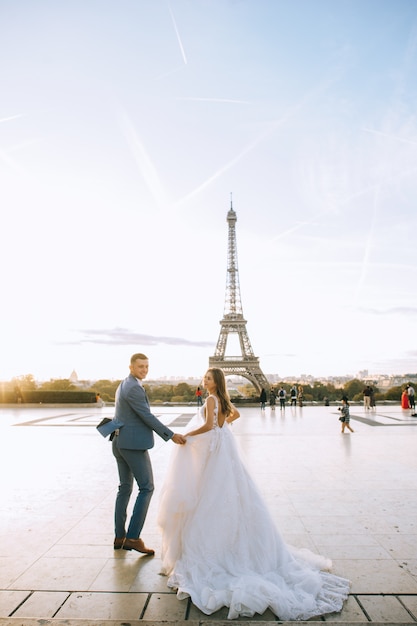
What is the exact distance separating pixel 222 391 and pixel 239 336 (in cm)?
4488

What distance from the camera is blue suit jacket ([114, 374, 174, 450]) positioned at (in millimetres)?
3949

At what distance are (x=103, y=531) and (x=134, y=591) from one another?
1411 millimetres

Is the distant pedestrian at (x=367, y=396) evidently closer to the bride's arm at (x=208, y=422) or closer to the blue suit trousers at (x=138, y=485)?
the blue suit trousers at (x=138, y=485)

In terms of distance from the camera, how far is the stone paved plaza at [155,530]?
2926 millimetres

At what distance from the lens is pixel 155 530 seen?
14.9 feet

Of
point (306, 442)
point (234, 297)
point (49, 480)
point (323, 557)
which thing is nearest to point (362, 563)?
point (323, 557)

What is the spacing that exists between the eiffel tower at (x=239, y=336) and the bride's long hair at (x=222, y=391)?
129 feet

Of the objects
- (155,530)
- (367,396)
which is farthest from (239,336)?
(155,530)

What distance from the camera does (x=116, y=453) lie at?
A: 13.4 ft

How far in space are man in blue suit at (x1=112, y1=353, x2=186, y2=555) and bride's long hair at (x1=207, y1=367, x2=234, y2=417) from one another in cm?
53

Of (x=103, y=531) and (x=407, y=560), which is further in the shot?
(x=103, y=531)

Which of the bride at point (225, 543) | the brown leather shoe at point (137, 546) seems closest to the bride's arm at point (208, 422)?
the bride at point (225, 543)

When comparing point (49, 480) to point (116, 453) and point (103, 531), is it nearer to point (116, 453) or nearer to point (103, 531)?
point (103, 531)

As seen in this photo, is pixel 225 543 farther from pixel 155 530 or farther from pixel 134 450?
pixel 155 530
